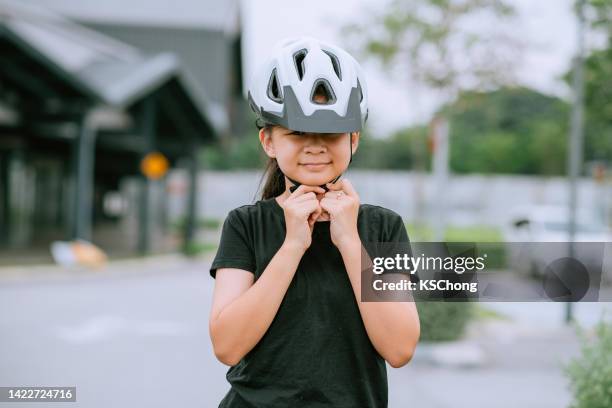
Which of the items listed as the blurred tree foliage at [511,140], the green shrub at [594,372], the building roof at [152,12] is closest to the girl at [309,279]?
the green shrub at [594,372]

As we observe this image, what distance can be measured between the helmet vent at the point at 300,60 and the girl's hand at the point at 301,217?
13.1 inches

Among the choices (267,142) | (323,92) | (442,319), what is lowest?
(442,319)

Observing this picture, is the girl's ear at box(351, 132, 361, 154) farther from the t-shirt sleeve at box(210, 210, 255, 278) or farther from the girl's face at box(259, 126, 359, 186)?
the t-shirt sleeve at box(210, 210, 255, 278)

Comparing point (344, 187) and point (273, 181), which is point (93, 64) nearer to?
point (273, 181)

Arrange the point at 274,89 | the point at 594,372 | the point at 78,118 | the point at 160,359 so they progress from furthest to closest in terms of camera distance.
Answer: the point at 78,118 < the point at 160,359 < the point at 594,372 < the point at 274,89

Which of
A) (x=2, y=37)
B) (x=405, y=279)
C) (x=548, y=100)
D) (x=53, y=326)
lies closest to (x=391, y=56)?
(x=2, y=37)

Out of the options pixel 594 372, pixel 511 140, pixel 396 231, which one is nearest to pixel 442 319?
pixel 594 372

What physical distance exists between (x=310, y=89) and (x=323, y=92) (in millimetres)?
58

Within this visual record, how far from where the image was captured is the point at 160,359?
7.62m

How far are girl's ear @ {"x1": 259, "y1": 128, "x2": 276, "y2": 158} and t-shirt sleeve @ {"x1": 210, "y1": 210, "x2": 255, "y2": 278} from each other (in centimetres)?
20

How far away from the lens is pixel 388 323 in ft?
5.41

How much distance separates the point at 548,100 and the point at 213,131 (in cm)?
5129

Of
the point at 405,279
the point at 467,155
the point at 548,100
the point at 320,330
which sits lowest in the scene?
the point at 320,330

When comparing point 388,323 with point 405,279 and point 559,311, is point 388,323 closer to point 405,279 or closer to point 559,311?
point 405,279
